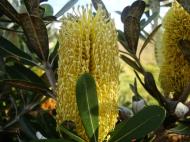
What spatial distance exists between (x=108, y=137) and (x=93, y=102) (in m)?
0.10

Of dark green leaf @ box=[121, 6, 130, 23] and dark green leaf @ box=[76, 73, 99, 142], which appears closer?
dark green leaf @ box=[76, 73, 99, 142]

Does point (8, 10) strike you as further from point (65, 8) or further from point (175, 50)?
point (175, 50)

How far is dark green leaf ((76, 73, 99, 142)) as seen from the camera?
1.03 m

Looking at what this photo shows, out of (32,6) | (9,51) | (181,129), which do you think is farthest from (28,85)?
(181,129)

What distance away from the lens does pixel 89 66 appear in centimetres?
108

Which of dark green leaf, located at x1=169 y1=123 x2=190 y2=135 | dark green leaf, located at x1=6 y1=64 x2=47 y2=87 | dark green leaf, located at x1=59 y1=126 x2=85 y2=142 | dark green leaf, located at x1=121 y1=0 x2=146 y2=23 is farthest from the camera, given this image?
dark green leaf, located at x1=6 y1=64 x2=47 y2=87

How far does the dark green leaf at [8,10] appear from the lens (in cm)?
123

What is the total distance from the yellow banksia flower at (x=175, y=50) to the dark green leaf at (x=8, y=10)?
17.6 inches

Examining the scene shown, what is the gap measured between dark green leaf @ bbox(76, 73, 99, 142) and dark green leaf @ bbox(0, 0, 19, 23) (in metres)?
0.34

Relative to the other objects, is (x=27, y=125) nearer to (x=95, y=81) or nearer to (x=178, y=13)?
(x=95, y=81)

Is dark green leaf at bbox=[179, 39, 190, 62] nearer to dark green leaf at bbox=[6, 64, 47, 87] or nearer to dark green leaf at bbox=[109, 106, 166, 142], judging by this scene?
dark green leaf at bbox=[109, 106, 166, 142]


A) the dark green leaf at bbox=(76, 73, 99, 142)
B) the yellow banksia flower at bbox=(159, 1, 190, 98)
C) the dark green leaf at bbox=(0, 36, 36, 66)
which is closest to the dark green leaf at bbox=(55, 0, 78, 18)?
the dark green leaf at bbox=(0, 36, 36, 66)

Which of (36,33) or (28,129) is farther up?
(36,33)

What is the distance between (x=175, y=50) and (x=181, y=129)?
0.28 m
